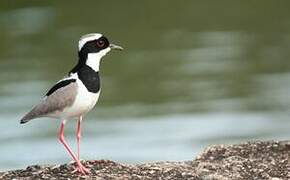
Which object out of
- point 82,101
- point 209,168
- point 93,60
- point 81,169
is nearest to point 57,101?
point 82,101

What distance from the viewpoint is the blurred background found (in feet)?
43.6

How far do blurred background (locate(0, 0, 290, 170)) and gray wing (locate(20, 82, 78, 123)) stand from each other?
6.17 m

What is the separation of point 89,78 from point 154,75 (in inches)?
406

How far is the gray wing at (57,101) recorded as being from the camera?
236 inches

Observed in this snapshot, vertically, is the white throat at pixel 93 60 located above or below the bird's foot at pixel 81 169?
above

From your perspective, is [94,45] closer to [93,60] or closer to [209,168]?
[93,60]

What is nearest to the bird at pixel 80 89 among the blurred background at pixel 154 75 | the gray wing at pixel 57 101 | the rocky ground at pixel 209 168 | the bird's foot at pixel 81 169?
the gray wing at pixel 57 101

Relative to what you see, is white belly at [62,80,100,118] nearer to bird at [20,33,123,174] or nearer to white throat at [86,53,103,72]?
bird at [20,33,123,174]

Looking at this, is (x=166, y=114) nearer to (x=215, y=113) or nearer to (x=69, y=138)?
(x=215, y=113)

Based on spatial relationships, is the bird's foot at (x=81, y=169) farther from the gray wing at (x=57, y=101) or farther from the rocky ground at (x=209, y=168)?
the gray wing at (x=57, y=101)

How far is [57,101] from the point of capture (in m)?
6.03

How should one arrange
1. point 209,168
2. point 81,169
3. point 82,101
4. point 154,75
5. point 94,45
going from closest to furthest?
point 82,101 < point 94,45 < point 81,169 < point 209,168 < point 154,75

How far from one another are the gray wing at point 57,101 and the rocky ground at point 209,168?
0.40 m

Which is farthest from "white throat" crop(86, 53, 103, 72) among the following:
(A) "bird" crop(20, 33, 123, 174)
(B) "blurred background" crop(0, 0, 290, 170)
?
(B) "blurred background" crop(0, 0, 290, 170)
